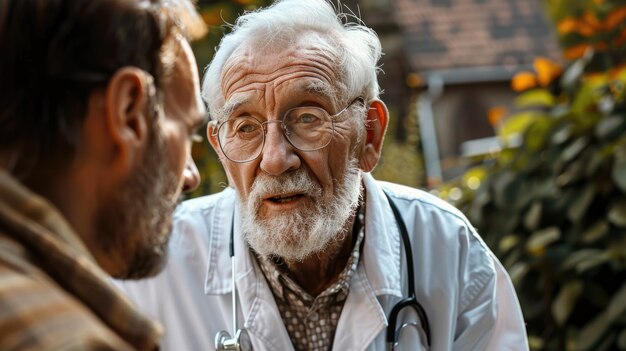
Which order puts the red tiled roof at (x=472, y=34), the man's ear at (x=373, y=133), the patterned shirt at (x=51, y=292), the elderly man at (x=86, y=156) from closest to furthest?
1. the patterned shirt at (x=51, y=292)
2. the elderly man at (x=86, y=156)
3. the man's ear at (x=373, y=133)
4. the red tiled roof at (x=472, y=34)

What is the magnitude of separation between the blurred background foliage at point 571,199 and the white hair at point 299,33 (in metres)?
1.90

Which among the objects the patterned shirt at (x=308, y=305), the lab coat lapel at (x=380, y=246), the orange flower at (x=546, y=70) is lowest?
the orange flower at (x=546, y=70)

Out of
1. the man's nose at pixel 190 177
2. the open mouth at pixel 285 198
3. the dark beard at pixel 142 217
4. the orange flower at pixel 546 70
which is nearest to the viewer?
the dark beard at pixel 142 217

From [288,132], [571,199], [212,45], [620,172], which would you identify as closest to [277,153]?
[288,132]

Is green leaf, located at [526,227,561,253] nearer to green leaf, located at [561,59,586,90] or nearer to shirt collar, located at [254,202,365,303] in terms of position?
green leaf, located at [561,59,586,90]

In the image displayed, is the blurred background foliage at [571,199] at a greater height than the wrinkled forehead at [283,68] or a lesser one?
lesser

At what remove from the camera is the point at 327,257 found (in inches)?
133

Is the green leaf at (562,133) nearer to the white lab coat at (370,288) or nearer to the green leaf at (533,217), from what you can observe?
the green leaf at (533,217)

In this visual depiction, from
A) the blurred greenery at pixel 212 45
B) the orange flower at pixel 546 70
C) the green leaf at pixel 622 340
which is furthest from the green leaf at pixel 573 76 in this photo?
the blurred greenery at pixel 212 45

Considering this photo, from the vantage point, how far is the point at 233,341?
307 centimetres

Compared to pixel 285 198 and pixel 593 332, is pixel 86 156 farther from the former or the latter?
pixel 593 332

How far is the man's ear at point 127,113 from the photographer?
163 cm

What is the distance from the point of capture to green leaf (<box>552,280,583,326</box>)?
201 inches

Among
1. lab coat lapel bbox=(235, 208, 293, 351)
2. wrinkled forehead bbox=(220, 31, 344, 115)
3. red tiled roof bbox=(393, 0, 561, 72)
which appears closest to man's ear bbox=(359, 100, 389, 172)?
wrinkled forehead bbox=(220, 31, 344, 115)
